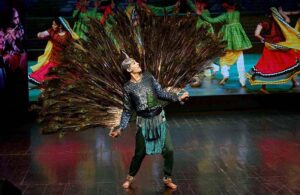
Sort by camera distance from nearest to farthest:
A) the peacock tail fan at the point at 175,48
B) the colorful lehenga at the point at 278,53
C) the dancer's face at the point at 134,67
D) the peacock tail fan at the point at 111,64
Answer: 1. the dancer's face at the point at 134,67
2. the peacock tail fan at the point at 111,64
3. the peacock tail fan at the point at 175,48
4. the colorful lehenga at the point at 278,53

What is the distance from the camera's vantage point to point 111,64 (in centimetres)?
551

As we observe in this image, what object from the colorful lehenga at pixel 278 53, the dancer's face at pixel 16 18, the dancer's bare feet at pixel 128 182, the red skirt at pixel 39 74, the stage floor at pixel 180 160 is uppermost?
the dancer's face at pixel 16 18

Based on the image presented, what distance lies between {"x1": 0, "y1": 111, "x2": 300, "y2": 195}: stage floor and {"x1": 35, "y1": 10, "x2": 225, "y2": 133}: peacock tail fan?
37.3 inches

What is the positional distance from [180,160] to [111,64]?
210cm

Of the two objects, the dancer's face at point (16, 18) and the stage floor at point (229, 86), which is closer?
the dancer's face at point (16, 18)

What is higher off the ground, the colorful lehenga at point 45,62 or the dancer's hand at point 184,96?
the dancer's hand at point 184,96

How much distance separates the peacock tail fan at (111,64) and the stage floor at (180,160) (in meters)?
0.95

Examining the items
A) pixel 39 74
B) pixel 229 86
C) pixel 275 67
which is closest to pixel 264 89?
pixel 275 67

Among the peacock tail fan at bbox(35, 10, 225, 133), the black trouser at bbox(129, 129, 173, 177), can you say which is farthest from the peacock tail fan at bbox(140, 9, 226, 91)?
the black trouser at bbox(129, 129, 173, 177)

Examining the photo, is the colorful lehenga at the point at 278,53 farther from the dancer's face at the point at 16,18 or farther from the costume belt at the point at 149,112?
the costume belt at the point at 149,112

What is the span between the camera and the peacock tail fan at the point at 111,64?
17.7ft

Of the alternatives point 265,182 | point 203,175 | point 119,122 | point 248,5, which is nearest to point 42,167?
point 119,122

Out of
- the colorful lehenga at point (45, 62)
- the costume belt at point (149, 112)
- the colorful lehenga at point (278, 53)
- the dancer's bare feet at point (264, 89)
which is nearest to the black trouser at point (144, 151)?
the costume belt at point (149, 112)

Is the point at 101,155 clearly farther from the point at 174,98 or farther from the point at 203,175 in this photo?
the point at 174,98
